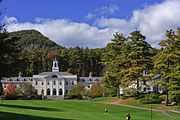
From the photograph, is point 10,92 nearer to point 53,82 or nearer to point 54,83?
point 53,82

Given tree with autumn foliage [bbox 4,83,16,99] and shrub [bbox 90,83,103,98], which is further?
shrub [bbox 90,83,103,98]

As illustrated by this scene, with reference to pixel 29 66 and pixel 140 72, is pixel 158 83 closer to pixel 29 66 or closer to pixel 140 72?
pixel 140 72

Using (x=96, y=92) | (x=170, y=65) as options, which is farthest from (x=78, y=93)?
(x=170, y=65)

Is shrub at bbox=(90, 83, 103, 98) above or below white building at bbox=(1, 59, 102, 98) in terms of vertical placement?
below

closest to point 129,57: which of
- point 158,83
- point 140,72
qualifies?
point 140,72

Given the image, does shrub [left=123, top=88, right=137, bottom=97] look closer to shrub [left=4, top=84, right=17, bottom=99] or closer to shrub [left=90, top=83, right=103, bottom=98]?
shrub [left=4, top=84, right=17, bottom=99]

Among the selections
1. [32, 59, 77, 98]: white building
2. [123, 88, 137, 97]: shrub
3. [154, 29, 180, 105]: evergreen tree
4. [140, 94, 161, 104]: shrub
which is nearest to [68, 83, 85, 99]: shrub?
[32, 59, 77, 98]: white building

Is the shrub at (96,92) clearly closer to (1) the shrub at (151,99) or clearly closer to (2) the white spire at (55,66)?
(1) the shrub at (151,99)

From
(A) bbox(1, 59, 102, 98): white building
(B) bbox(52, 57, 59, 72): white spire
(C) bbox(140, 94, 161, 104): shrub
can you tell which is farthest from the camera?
(B) bbox(52, 57, 59, 72): white spire

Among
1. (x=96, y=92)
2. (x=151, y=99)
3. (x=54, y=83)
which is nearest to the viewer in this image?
(x=151, y=99)

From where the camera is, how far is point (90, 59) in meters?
171

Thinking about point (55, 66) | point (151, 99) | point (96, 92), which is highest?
point (55, 66)

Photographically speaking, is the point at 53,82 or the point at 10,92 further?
the point at 53,82

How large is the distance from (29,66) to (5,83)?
22.3 metres
